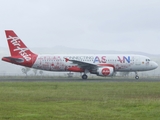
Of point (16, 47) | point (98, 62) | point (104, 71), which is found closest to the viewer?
point (104, 71)

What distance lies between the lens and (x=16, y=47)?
51844 millimetres

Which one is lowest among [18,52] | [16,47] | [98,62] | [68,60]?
[98,62]

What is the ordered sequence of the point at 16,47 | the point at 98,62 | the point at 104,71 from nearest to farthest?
1. the point at 104,71
2. the point at 16,47
3. the point at 98,62

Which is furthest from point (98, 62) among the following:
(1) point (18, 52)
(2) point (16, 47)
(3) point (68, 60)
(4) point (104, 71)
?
(2) point (16, 47)

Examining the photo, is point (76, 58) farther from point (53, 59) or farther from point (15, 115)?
point (15, 115)

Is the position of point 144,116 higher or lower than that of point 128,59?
lower

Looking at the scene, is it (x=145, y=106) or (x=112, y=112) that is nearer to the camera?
(x=112, y=112)

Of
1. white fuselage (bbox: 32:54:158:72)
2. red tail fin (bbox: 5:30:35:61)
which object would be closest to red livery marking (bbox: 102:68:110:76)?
white fuselage (bbox: 32:54:158:72)

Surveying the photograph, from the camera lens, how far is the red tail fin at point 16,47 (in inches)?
2041

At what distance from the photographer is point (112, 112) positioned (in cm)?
1609

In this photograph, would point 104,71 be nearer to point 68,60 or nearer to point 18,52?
point 68,60

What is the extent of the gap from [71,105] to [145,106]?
3.55 m

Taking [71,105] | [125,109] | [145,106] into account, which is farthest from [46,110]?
[145,106]

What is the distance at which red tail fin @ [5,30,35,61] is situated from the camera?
2041 inches
